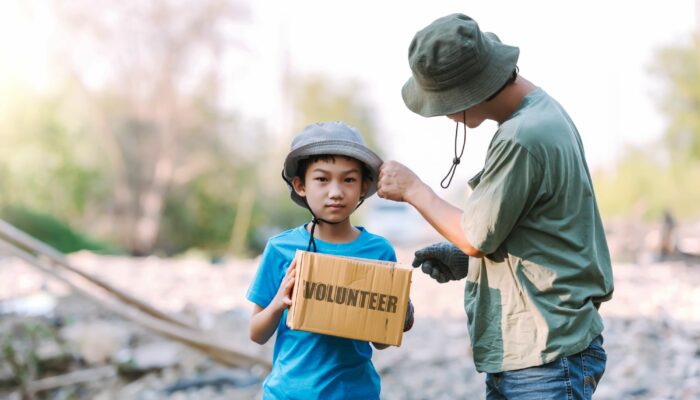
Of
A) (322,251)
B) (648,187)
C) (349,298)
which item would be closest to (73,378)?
(322,251)

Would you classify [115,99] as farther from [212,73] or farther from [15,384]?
[15,384]

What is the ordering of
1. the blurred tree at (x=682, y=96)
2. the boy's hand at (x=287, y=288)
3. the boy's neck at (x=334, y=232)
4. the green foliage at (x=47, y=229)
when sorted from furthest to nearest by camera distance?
the blurred tree at (x=682, y=96) < the green foliage at (x=47, y=229) < the boy's neck at (x=334, y=232) < the boy's hand at (x=287, y=288)

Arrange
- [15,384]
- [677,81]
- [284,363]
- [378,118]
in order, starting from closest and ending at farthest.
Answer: [284,363], [15,384], [677,81], [378,118]

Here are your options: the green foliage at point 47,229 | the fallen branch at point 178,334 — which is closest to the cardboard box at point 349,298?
the fallen branch at point 178,334

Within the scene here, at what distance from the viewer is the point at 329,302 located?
2428 mm

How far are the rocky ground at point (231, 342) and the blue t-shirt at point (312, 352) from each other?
3172mm

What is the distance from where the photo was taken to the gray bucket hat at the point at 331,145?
2.64 m

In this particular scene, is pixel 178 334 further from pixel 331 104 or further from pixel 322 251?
pixel 331 104

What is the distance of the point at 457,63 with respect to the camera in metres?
2.37

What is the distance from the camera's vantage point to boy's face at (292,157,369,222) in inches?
105

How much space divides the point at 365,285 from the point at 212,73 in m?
21.4

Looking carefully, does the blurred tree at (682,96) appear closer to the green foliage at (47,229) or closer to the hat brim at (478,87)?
the green foliage at (47,229)

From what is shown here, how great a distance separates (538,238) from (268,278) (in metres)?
0.90

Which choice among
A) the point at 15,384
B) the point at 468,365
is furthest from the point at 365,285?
the point at 15,384
